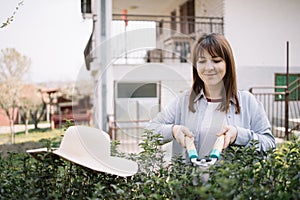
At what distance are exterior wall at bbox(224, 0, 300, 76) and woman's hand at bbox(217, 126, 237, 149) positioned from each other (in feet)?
23.3

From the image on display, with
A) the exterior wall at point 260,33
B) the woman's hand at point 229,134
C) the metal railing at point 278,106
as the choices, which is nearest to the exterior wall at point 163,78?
the woman's hand at point 229,134

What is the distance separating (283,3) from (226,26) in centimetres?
142

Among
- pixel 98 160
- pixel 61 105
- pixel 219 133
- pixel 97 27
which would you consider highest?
pixel 97 27

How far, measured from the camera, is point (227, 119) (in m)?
1.67

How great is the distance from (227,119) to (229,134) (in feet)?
0.35

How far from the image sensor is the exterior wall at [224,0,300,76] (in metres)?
8.52

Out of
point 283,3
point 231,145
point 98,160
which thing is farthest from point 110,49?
point 283,3

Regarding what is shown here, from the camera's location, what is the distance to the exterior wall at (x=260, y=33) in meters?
8.52

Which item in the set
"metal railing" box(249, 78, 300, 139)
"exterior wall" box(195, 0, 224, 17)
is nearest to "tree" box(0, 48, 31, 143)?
"exterior wall" box(195, 0, 224, 17)

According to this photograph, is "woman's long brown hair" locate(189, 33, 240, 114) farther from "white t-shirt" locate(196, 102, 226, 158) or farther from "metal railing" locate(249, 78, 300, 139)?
"metal railing" locate(249, 78, 300, 139)

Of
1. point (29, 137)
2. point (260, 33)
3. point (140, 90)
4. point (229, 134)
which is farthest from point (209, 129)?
point (260, 33)

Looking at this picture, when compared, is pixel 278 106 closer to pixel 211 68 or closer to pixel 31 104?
pixel 31 104

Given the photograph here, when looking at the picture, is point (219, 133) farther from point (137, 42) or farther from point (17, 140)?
point (17, 140)

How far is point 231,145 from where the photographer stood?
1707 mm
